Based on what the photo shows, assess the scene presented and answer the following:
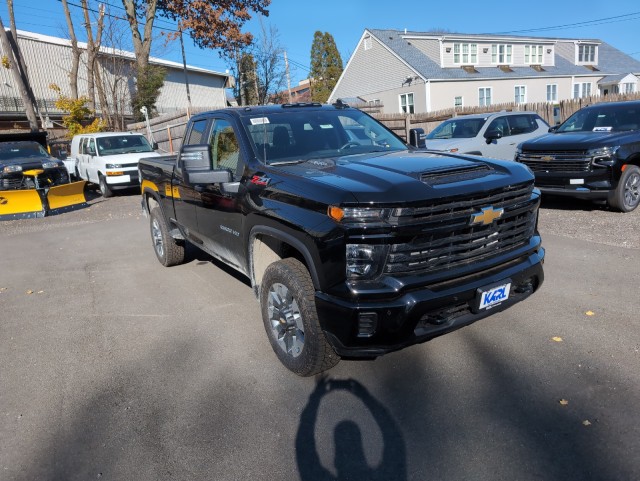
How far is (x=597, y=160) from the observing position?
25.0 feet

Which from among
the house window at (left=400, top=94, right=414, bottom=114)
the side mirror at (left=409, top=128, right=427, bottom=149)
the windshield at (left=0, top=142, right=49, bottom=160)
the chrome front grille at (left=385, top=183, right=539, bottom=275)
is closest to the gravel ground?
the windshield at (left=0, top=142, right=49, bottom=160)

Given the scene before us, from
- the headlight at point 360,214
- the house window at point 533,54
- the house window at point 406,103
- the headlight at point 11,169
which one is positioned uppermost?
the house window at point 533,54

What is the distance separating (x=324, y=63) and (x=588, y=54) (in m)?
27.8

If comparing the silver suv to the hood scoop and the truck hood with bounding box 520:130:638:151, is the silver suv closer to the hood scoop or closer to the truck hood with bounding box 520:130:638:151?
the truck hood with bounding box 520:130:638:151

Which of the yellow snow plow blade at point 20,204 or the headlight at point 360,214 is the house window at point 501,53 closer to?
the yellow snow plow blade at point 20,204

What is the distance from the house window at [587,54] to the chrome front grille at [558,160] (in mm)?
36052

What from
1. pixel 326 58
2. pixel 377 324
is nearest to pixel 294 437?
pixel 377 324

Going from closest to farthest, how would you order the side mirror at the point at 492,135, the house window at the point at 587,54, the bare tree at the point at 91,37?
the side mirror at the point at 492,135, the bare tree at the point at 91,37, the house window at the point at 587,54

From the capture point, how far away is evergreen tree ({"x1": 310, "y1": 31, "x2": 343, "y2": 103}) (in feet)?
178

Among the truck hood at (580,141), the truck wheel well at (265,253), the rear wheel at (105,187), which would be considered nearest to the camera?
the truck wheel well at (265,253)

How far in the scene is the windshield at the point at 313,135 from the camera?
4.09m

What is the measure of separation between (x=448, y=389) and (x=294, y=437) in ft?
3.64

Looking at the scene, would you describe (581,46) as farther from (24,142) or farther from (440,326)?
(440,326)

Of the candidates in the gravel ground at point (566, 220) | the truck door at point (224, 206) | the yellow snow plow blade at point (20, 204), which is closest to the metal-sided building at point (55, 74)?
the gravel ground at point (566, 220)
